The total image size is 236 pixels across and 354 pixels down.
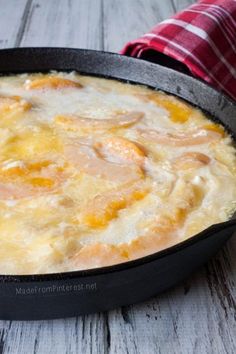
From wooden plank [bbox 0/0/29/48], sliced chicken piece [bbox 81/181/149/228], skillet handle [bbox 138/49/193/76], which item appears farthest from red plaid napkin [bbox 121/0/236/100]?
wooden plank [bbox 0/0/29/48]

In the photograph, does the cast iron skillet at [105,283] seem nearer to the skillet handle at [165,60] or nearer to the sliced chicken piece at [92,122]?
the sliced chicken piece at [92,122]

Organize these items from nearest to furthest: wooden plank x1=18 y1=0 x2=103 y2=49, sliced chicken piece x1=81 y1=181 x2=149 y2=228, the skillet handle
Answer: sliced chicken piece x1=81 y1=181 x2=149 y2=228 < the skillet handle < wooden plank x1=18 y1=0 x2=103 y2=49

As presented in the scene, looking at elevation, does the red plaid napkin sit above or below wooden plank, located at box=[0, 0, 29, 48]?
above

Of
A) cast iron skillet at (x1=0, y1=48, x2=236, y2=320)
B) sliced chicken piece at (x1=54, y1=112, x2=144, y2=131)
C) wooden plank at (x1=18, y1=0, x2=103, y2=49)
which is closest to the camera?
cast iron skillet at (x1=0, y1=48, x2=236, y2=320)

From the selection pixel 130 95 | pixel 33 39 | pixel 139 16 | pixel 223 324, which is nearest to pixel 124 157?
pixel 130 95

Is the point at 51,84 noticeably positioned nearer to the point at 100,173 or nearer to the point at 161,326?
the point at 100,173

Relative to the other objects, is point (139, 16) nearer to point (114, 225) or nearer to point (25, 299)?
point (114, 225)

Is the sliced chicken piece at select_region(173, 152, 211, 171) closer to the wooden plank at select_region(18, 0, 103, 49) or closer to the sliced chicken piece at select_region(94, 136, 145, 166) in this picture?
the sliced chicken piece at select_region(94, 136, 145, 166)
